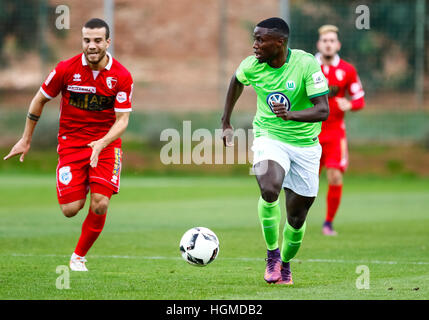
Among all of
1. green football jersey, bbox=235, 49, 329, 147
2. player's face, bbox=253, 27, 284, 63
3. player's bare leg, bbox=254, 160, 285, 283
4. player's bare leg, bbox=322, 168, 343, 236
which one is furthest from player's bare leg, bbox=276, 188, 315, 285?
player's bare leg, bbox=322, 168, 343, 236

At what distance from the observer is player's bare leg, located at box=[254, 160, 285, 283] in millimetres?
8273

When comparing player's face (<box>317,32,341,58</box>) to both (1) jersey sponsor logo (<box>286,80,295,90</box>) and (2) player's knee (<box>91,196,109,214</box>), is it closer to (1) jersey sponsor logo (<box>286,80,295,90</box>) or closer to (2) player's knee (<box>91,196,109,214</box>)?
(1) jersey sponsor logo (<box>286,80,295,90</box>)

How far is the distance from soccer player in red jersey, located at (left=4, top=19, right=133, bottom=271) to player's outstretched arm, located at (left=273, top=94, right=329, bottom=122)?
1819 mm

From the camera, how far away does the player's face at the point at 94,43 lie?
885 cm

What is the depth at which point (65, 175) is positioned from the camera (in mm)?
9227

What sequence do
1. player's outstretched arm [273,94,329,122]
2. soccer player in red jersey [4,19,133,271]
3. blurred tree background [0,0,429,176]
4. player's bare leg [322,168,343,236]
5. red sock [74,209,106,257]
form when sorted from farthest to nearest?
blurred tree background [0,0,429,176]
player's bare leg [322,168,343,236]
red sock [74,209,106,257]
soccer player in red jersey [4,19,133,271]
player's outstretched arm [273,94,329,122]

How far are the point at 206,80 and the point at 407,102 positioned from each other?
1095 centimetres

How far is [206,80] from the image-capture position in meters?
37.3

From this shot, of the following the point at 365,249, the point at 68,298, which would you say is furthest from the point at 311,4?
the point at 68,298

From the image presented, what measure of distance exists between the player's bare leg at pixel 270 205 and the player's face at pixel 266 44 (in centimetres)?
108

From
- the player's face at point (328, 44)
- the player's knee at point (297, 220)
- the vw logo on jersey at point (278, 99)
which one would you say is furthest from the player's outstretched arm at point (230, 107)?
the player's face at point (328, 44)

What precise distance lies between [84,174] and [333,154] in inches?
220

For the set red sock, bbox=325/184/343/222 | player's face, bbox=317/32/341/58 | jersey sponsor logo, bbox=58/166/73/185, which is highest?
player's face, bbox=317/32/341/58

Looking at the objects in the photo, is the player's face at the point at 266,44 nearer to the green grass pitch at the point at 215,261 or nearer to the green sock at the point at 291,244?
the green sock at the point at 291,244
